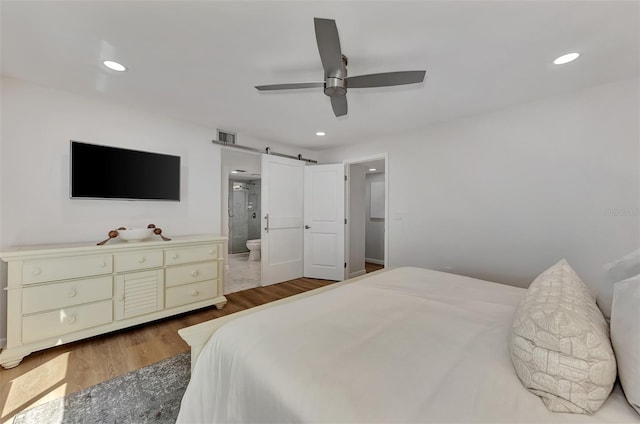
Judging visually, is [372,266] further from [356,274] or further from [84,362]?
[84,362]

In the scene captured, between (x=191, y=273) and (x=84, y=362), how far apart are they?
1055 millimetres

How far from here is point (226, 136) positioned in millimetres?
3498

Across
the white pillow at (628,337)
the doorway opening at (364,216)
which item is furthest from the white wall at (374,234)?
the white pillow at (628,337)

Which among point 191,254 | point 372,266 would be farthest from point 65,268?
point 372,266

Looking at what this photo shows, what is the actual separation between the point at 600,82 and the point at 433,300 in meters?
2.51

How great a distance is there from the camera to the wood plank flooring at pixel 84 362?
5.23 ft

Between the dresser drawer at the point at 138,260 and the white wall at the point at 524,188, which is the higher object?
the white wall at the point at 524,188

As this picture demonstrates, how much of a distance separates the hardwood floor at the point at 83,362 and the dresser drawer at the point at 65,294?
15.5 inches

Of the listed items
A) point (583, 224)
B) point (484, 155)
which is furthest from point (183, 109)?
point (583, 224)

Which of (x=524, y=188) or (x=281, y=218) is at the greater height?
(x=524, y=188)

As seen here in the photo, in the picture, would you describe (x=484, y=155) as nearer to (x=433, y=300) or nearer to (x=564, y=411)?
(x=433, y=300)

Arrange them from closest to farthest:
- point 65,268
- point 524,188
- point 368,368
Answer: point 368,368 < point 65,268 < point 524,188

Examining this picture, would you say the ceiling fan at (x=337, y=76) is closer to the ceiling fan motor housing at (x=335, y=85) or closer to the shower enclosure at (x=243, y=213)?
the ceiling fan motor housing at (x=335, y=85)

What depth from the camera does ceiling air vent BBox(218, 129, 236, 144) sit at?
11.3ft
